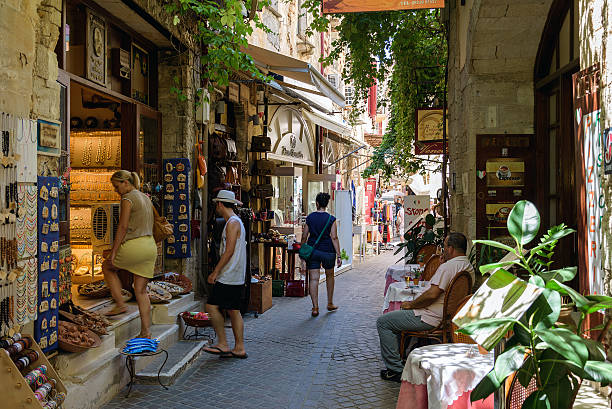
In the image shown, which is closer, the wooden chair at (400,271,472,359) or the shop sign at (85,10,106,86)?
the wooden chair at (400,271,472,359)

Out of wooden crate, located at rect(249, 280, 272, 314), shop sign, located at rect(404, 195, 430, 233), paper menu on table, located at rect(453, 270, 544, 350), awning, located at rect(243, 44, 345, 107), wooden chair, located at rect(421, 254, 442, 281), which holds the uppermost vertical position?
awning, located at rect(243, 44, 345, 107)

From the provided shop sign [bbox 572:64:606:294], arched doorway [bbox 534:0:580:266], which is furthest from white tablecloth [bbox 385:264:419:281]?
shop sign [bbox 572:64:606:294]

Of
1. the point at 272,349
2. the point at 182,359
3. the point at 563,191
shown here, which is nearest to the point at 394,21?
the point at 563,191

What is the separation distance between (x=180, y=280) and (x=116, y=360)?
2902 mm

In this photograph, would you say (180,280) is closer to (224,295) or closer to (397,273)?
(224,295)

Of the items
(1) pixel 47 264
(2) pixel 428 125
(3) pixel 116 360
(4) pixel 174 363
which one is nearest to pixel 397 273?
(4) pixel 174 363

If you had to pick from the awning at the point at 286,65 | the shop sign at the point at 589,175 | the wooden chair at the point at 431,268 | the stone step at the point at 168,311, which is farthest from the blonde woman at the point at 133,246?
the awning at the point at 286,65

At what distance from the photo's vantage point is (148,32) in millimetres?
8367

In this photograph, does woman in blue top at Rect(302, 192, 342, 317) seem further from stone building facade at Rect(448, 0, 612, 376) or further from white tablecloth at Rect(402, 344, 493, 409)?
white tablecloth at Rect(402, 344, 493, 409)

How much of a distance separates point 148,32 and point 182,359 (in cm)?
435

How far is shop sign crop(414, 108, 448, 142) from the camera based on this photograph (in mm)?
11047

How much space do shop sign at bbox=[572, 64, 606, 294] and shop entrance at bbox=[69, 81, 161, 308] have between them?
5752 millimetres

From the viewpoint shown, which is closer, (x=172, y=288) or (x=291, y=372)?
(x=291, y=372)

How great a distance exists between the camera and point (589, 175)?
13.0 feet
